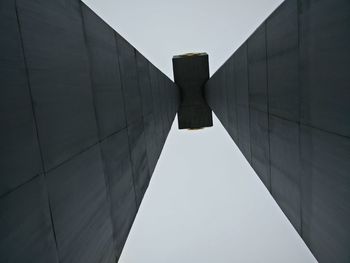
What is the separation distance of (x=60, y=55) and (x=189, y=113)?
113 feet

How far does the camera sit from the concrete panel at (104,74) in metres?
6.03

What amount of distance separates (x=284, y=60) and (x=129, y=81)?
5021 mm

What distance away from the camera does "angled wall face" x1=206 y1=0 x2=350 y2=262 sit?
3990 mm

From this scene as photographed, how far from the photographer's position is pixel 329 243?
15.8 feet

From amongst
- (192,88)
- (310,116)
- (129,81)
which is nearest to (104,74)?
(129,81)

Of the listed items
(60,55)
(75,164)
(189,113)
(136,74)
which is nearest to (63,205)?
(75,164)

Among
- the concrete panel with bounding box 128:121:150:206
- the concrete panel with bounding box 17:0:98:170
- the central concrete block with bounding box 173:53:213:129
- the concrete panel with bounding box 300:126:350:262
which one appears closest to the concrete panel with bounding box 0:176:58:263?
the concrete panel with bounding box 17:0:98:170

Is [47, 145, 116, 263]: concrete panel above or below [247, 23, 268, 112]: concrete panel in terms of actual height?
below

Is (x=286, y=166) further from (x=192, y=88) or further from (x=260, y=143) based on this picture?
(x=192, y=88)

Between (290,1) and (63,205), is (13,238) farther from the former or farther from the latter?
(290,1)

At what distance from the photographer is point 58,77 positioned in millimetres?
4320

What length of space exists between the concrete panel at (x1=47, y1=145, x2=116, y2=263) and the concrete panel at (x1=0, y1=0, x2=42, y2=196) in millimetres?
554

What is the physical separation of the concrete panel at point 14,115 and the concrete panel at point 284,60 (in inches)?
171

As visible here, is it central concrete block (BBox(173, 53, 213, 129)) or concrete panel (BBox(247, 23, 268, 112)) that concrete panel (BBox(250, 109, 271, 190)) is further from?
central concrete block (BBox(173, 53, 213, 129))
